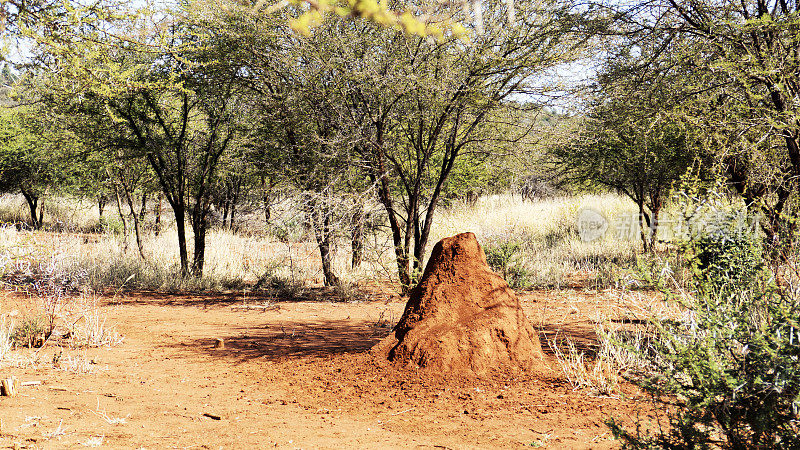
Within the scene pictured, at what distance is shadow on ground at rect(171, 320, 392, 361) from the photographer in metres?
6.41

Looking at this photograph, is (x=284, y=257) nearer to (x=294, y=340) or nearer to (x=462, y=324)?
(x=294, y=340)

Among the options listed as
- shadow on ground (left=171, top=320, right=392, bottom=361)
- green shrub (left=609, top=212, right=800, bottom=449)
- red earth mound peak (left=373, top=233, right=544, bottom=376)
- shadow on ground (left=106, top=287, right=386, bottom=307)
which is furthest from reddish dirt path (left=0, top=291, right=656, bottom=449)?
shadow on ground (left=106, top=287, right=386, bottom=307)

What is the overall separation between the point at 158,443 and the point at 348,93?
7.06m

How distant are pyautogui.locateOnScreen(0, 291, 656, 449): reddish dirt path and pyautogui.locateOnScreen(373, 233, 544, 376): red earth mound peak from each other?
20 centimetres

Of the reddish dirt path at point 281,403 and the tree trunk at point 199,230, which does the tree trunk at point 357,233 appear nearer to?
the reddish dirt path at point 281,403

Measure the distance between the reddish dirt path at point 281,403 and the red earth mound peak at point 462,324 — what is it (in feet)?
0.65

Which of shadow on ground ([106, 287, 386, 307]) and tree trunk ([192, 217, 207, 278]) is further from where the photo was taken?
tree trunk ([192, 217, 207, 278])

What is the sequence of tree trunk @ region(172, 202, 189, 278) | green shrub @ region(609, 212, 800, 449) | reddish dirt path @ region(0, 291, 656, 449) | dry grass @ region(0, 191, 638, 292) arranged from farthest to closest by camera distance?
tree trunk @ region(172, 202, 189, 278)
dry grass @ region(0, 191, 638, 292)
reddish dirt path @ region(0, 291, 656, 449)
green shrub @ region(609, 212, 800, 449)

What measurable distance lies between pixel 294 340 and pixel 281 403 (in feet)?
7.55

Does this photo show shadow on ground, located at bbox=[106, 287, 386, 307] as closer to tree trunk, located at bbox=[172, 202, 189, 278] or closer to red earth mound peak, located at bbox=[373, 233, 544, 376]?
tree trunk, located at bbox=[172, 202, 189, 278]

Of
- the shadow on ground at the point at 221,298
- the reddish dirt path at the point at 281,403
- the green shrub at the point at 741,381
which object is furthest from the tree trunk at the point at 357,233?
the green shrub at the point at 741,381

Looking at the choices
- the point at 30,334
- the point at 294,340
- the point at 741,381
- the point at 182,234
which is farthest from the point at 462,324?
the point at 182,234

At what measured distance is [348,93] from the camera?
32.6ft

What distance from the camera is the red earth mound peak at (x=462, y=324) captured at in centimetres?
521
